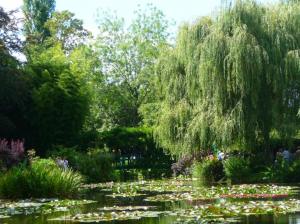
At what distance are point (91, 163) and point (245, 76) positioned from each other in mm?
8547

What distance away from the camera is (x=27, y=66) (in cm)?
3156

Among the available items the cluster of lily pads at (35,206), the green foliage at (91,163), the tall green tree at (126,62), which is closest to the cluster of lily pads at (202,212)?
the cluster of lily pads at (35,206)

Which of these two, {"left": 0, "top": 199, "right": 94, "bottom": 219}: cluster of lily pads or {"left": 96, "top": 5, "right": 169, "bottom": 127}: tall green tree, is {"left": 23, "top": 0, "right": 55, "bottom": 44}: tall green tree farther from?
{"left": 0, "top": 199, "right": 94, "bottom": 219}: cluster of lily pads

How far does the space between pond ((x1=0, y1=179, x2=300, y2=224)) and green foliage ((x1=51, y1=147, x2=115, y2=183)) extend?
8837 mm

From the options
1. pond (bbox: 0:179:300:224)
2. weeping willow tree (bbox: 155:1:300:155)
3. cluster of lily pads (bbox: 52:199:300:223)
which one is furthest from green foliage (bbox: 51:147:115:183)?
cluster of lily pads (bbox: 52:199:300:223)

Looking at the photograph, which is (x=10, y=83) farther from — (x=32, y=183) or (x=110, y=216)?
(x=110, y=216)

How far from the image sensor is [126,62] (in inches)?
1890

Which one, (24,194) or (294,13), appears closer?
(24,194)

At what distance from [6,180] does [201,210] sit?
751 centimetres

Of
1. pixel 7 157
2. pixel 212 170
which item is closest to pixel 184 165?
pixel 212 170

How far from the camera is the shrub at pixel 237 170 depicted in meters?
23.7

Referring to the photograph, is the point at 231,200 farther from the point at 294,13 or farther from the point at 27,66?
the point at 27,66

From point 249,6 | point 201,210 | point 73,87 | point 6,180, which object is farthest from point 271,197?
point 73,87

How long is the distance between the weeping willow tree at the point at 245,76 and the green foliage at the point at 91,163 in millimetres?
4701
